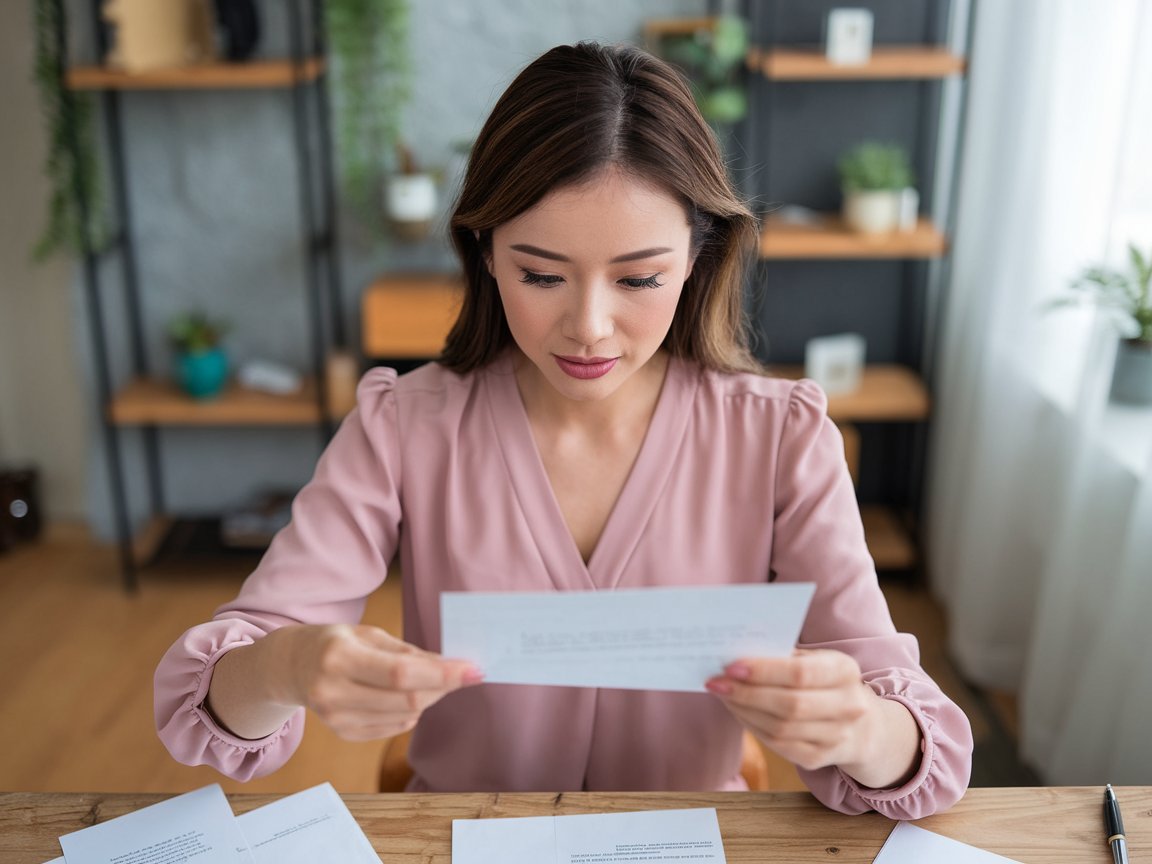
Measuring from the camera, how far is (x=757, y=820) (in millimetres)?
1087

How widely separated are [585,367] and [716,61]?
1.88m

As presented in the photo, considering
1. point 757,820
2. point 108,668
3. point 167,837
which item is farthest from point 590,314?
point 108,668

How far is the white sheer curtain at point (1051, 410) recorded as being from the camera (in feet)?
6.48

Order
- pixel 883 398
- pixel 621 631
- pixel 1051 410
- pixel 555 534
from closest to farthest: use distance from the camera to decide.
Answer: pixel 621 631, pixel 555 534, pixel 1051 410, pixel 883 398

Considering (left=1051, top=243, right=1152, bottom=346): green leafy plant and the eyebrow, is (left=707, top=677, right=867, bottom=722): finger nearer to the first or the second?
the eyebrow

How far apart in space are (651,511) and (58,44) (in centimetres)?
220

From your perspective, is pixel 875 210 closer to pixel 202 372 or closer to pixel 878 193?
pixel 878 193

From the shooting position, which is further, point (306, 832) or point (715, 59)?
point (715, 59)

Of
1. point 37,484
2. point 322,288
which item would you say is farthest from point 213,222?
point 37,484

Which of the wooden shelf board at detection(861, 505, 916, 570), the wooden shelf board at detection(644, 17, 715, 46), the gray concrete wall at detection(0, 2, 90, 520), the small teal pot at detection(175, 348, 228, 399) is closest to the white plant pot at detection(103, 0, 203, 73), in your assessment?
the gray concrete wall at detection(0, 2, 90, 520)

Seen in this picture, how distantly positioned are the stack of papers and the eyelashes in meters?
0.55

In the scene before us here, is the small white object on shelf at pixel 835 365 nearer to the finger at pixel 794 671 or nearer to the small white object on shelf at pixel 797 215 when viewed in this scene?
the small white object on shelf at pixel 797 215

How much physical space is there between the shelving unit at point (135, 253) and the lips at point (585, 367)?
1.93 meters

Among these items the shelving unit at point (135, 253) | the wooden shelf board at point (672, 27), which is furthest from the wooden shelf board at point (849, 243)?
the shelving unit at point (135, 253)
